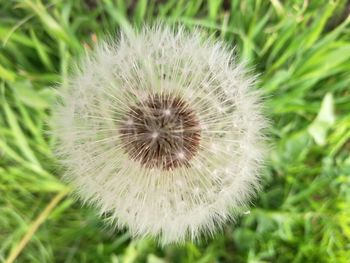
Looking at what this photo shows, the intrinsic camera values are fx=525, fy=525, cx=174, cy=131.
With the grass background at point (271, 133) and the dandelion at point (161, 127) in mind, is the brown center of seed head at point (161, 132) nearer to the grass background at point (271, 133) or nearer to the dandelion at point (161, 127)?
the dandelion at point (161, 127)

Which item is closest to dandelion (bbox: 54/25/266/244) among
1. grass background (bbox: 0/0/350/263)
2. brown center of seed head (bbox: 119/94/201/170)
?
brown center of seed head (bbox: 119/94/201/170)

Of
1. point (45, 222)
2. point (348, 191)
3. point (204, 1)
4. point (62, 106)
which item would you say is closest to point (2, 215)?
point (45, 222)

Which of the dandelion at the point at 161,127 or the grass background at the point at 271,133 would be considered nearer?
the dandelion at the point at 161,127

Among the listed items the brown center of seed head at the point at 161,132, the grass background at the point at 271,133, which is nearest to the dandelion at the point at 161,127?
the brown center of seed head at the point at 161,132

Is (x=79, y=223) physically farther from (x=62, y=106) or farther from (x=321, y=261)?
(x=321, y=261)

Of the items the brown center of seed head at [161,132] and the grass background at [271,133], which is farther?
the grass background at [271,133]

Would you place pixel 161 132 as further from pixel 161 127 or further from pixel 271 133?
pixel 271 133

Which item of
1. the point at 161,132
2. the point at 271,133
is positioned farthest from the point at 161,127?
the point at 271,133
